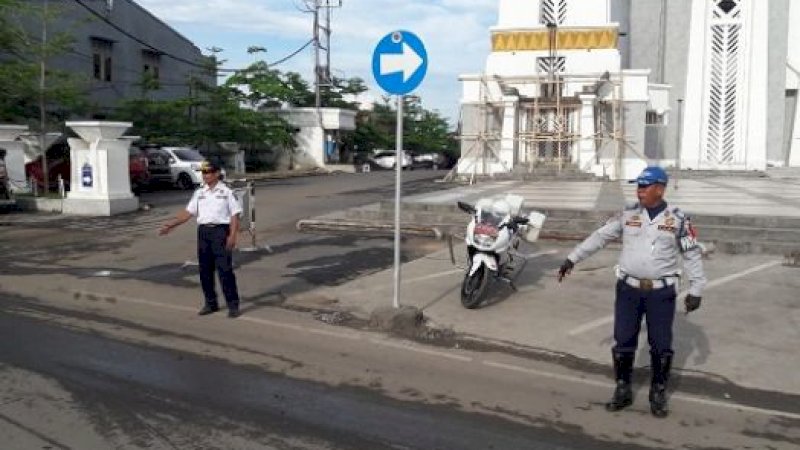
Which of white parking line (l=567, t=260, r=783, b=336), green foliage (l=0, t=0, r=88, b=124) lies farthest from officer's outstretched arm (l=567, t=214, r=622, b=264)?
green foliage (l=0, t=0, r=88, b=124)

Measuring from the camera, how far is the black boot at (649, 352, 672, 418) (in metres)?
5.52

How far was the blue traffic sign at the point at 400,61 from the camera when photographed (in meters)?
7.92

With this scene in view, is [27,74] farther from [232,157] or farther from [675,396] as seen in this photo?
[232,157]

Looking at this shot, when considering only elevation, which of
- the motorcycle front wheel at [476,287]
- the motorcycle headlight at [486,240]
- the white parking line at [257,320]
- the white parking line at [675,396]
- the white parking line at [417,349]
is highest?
the motorcycle headlight at [486,240]

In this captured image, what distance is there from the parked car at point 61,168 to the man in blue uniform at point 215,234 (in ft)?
45.1

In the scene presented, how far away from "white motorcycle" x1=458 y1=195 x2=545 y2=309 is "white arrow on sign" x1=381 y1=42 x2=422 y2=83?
183 cm

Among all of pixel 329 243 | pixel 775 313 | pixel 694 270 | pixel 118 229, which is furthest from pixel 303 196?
A: pixel 694 270

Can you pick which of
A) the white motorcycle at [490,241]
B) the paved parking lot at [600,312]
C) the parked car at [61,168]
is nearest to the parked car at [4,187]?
the parked car at [61,168]

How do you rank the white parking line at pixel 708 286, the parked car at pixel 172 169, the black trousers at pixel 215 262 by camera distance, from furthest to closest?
the parked car at pixel 172 169
the black trousers at pixel 215 262
the white parking line at pixel 708 286

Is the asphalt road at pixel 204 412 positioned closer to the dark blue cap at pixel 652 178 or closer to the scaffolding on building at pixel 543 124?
the dark blue cap at pixel 652 178

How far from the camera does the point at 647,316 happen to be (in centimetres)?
556

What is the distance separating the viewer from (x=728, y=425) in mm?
5340

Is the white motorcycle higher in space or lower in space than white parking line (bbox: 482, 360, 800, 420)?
higher

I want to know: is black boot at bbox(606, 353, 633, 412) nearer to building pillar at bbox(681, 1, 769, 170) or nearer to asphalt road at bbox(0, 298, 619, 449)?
asphalt road at bbox(0, 298, 619, 449)
